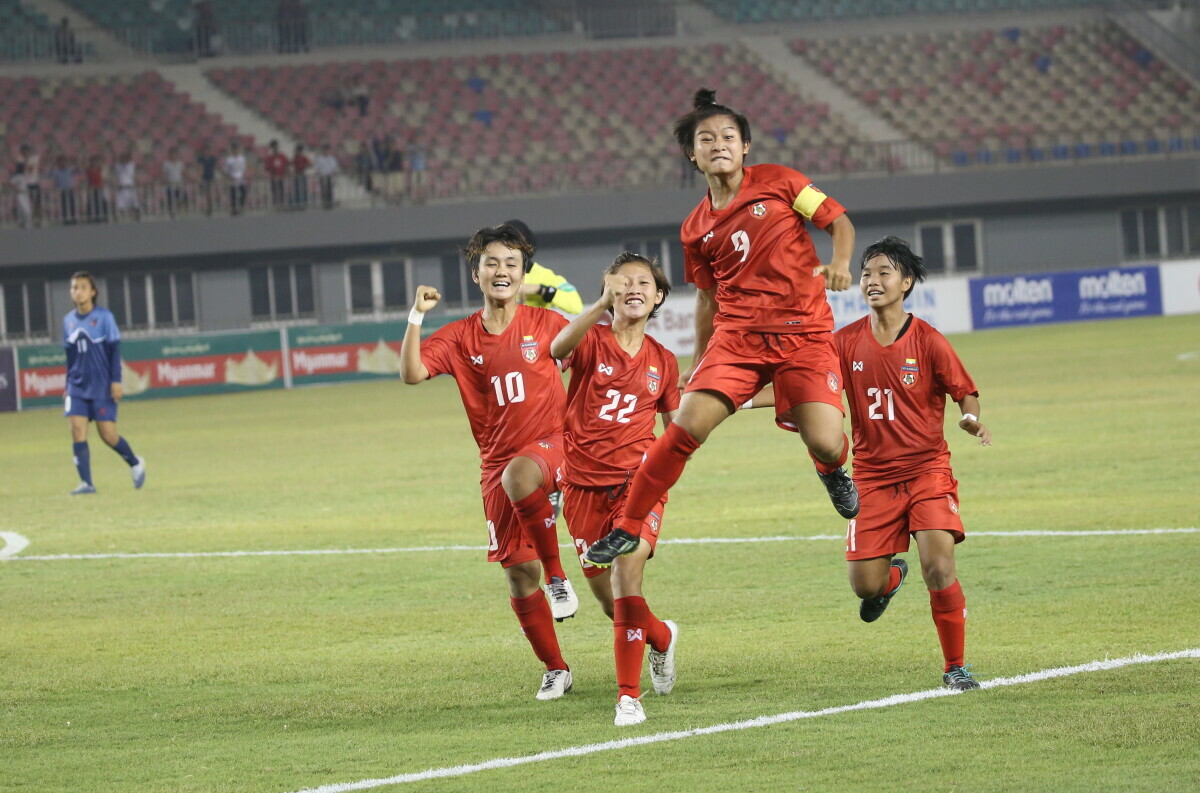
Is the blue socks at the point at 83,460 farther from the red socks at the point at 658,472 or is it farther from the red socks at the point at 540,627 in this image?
the red socks at the point at 658,472

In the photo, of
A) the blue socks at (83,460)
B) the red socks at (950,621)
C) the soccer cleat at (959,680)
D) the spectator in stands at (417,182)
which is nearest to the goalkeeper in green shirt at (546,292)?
the red socks at (950,621)

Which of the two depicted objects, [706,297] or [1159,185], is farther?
[1159,185]

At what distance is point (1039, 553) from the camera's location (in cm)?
1048

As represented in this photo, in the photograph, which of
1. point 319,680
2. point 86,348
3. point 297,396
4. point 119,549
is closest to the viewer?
point 319,680

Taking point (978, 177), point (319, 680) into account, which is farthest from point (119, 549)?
point (978, 177)

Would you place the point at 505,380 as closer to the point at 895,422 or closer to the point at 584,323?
the point at 584,323

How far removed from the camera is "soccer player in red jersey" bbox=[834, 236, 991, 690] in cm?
705

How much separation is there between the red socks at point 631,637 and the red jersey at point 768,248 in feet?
4.23

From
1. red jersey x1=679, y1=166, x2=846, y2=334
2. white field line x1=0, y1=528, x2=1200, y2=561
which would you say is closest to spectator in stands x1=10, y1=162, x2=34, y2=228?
white field line x1=0, y1=528, x2=1200, y2=561

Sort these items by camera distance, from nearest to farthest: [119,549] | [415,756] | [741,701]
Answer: [415,756] < [741,701] < [119,549]

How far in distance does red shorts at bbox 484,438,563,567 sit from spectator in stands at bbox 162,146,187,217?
34944 millimetres

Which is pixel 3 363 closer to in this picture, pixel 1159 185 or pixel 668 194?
pixel 668 194

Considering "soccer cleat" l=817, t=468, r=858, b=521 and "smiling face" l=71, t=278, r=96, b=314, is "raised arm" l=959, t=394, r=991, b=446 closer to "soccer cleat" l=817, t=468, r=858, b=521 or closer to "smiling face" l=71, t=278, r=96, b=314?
"soccer cleat" l=817, t=468, r=858, b=521

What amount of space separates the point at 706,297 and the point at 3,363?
28211 mm
